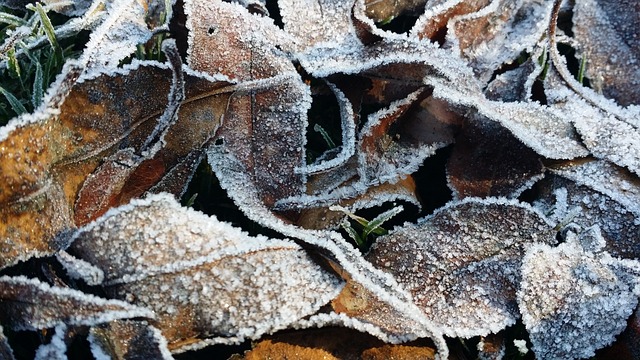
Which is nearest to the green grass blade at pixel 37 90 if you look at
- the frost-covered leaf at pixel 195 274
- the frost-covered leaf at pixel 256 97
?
the frost-covered leaf at pixel 256 97

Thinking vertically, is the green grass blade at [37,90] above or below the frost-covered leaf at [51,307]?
above

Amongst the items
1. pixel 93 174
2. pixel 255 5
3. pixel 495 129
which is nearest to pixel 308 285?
pixel 93 174

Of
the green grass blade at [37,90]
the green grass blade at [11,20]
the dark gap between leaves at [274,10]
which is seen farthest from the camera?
the dark gap between leaves at [274,10]

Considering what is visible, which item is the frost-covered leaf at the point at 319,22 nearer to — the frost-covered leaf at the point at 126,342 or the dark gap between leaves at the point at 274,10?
the dark gap between leaves at the point at 274,10

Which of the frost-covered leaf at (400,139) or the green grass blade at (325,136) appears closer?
the frost-covered leaf at (400,139)

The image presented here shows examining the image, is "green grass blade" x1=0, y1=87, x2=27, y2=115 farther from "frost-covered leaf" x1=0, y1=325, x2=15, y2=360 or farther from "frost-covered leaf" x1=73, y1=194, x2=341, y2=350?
"frost-covered leaf" x1=0, y1=325, x2=15, y2=360

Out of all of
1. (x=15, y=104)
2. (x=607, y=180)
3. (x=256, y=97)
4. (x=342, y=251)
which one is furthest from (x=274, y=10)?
(x=607, y=180)

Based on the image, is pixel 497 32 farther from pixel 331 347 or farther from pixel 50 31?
pixel 50 31
